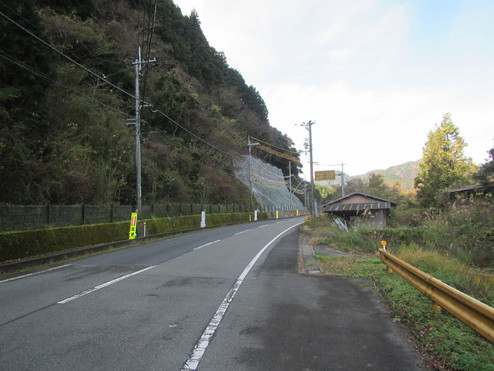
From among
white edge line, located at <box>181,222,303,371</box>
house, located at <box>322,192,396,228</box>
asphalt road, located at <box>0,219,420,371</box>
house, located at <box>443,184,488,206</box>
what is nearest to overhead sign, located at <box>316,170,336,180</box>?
house, located at <box>322,192,396,228</box>

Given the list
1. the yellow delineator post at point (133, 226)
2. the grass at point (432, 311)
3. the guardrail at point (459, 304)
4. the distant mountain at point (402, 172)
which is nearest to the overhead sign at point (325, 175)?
the yellow delineator post at point (133, 226)

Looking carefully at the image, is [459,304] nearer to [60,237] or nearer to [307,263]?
[307,263]

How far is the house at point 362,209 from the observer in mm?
26334

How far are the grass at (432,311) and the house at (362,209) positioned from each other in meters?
16.2

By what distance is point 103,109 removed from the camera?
22.8 metres

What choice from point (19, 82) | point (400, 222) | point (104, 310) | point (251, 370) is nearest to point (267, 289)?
point (104, 310)

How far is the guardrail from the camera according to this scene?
11.4 feet

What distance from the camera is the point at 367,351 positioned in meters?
3.93

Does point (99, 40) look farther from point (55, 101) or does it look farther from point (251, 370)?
point (251, 370)

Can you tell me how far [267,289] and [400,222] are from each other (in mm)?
24814

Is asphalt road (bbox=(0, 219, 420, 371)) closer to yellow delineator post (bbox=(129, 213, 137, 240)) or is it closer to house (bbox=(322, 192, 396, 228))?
yellow delineator post (bbox=(129, 213, 137, 240))

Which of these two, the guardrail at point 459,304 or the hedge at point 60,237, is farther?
the hedge at point 60,237

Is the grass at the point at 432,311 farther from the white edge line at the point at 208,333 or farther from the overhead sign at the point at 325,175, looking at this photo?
the overhead sign at the point at 325,175

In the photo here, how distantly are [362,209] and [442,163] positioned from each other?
21449 millimetres
